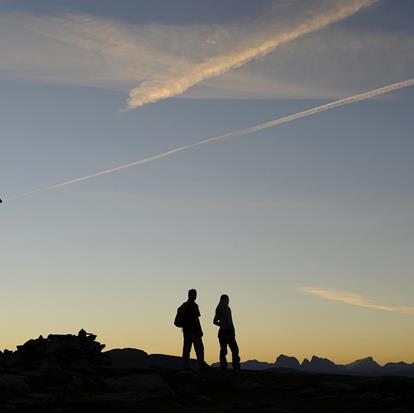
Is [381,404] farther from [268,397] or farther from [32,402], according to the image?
[32,402]

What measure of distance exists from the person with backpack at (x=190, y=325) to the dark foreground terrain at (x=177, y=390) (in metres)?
1.18

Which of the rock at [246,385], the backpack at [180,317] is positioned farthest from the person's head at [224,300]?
the rock at [246,385]

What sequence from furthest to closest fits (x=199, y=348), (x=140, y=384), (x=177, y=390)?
(x=199, y=348) < (x=140, y=384) < (x=177, y=390)

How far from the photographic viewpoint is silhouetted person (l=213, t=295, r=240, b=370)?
25609 millimetres

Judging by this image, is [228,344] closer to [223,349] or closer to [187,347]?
[223,349]

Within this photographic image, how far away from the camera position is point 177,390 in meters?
21.1

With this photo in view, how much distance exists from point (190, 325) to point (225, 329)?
130 centimetres

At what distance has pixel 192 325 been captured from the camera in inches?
999

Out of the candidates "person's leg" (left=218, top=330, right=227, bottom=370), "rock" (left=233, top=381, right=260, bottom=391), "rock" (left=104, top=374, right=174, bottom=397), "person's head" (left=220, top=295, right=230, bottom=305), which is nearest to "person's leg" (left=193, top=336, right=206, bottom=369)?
"person's leg" (left=218, top=330, right=227, bottom=370)

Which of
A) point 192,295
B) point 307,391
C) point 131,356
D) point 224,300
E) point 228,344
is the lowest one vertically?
point 307,391

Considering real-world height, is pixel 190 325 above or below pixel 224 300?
below

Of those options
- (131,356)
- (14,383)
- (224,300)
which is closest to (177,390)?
(14,383)

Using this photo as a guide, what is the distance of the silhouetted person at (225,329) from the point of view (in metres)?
25.6

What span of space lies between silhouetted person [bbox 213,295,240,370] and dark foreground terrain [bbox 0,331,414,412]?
1901 mm
